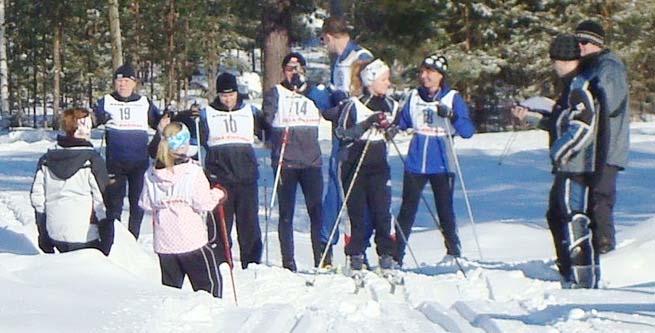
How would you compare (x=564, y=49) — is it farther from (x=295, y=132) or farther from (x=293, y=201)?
(x=293, y=201)

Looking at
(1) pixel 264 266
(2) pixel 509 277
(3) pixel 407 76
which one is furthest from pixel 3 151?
(2) pixel 509 277

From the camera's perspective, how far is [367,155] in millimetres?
9086

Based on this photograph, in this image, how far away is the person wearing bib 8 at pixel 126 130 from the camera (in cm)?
1060

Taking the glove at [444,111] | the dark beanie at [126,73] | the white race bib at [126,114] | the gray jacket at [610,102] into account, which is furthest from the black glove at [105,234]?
the gray jacket at [610,102]

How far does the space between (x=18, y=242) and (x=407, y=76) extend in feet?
62.6

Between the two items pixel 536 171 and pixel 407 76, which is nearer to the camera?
pixel 536 171

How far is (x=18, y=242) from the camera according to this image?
11.0 meters

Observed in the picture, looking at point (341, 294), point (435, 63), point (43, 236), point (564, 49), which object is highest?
point (564, 49)

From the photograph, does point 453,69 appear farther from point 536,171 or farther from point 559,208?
point 559,208

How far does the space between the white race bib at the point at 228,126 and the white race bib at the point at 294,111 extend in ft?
0.86

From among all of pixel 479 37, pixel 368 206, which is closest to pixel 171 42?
pixel 479 37

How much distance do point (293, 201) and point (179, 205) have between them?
2.42 meters

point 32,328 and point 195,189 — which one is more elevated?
point 195,189

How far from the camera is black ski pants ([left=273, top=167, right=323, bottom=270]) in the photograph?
31.6 feet
